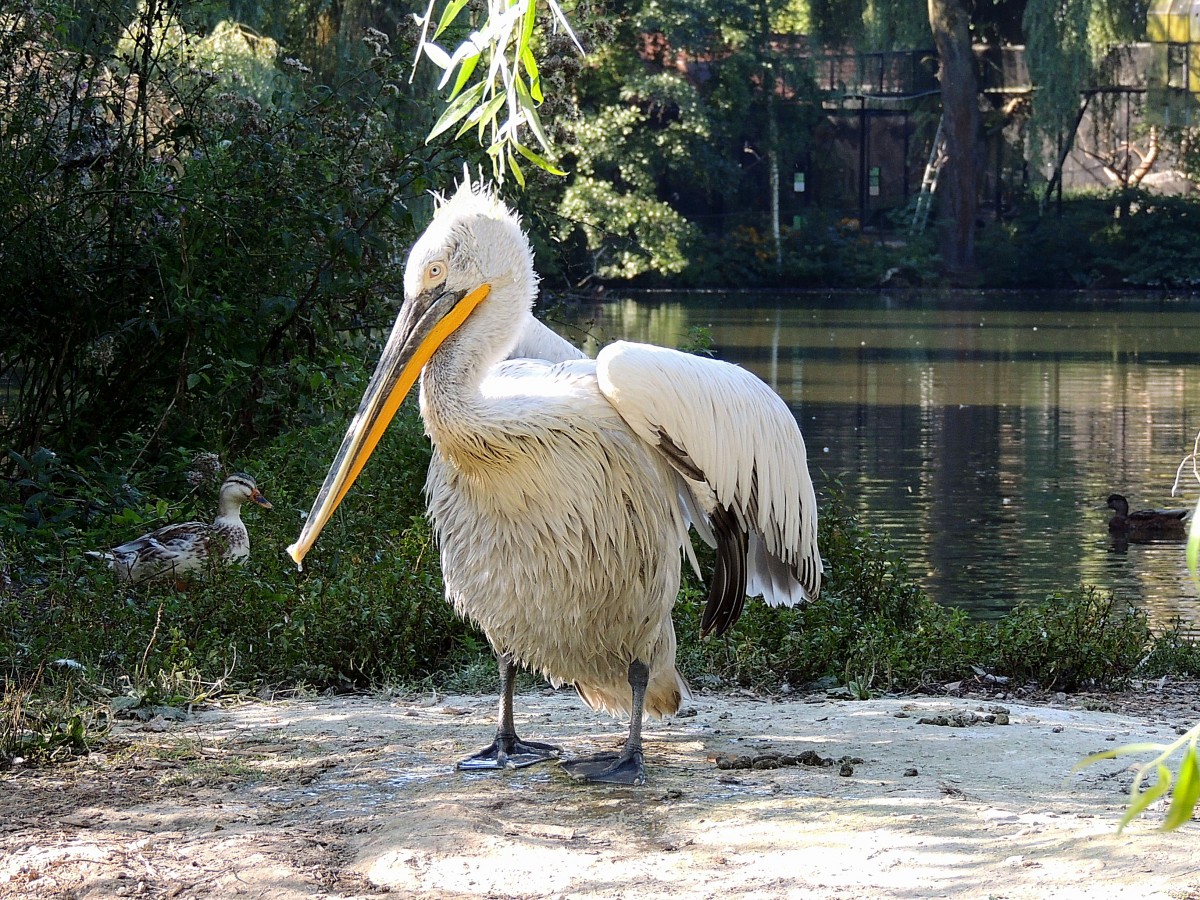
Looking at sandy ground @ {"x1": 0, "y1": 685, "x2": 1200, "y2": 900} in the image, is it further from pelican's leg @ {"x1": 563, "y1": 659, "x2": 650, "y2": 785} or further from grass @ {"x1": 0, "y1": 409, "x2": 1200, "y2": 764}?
grass @ {"x1": 0, "y1": 409, "x2": 1200, "y2": 764}

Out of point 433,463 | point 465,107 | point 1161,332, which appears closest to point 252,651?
point 433,463

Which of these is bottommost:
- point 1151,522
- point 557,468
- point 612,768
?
point 1151,522

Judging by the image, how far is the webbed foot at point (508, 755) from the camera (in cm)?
407

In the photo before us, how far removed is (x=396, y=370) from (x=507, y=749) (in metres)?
1.02

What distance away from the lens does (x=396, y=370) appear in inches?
159

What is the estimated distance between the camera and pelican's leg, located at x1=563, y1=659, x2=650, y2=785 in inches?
156

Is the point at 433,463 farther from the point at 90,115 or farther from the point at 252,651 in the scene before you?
the point at 90,115

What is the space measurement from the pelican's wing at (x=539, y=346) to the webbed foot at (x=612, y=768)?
1.12m

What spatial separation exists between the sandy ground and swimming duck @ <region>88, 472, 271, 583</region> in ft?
5.24

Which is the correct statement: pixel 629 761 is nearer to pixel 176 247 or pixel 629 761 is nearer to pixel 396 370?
pixel 396 370

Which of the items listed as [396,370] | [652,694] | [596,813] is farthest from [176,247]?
[596,813]

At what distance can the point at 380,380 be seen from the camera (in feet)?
13.3

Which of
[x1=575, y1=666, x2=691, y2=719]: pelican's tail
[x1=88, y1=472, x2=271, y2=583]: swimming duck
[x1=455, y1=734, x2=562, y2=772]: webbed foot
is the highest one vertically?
[x1=88, y1=472, x2=271, y2=583]: swimming duck

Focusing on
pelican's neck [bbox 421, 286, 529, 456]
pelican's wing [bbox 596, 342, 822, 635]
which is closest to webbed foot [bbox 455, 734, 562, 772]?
pelican's wing [bbox 596, 342, 822, 635]
